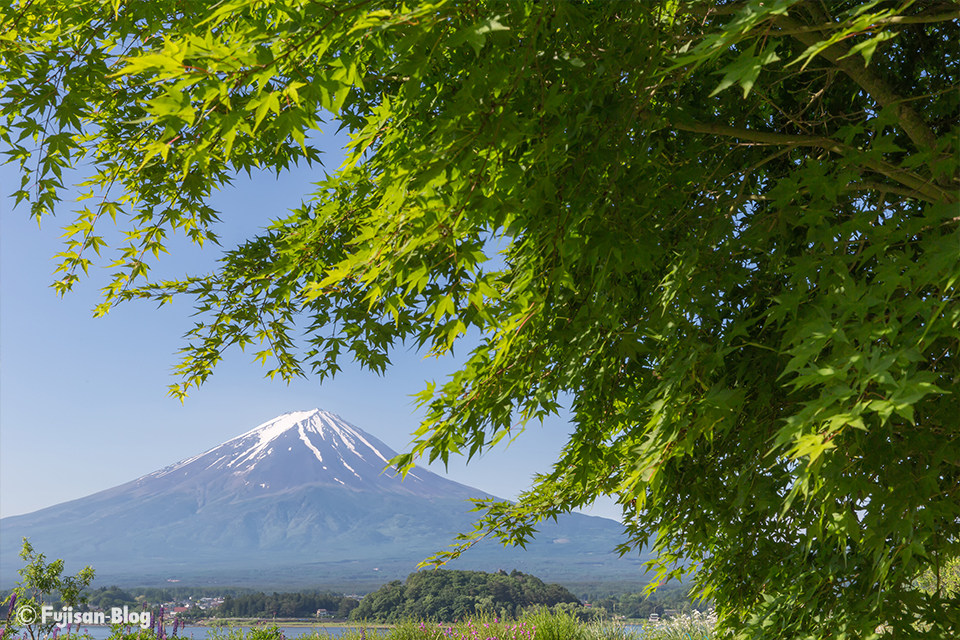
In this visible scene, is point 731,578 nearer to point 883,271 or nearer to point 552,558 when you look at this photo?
point 883,271

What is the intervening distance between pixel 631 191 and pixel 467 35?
3.97 ft

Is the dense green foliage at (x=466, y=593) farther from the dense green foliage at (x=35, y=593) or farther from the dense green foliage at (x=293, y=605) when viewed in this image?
the dense green foliage at (x=35, y=593)

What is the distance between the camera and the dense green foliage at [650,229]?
1.55 meters

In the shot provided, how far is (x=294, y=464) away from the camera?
458ft

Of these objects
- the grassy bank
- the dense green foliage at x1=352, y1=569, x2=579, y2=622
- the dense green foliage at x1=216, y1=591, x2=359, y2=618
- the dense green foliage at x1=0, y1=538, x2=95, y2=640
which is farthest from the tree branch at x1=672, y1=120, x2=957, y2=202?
the dense green foliage at x1=216, y1=591, x2=359, y2=618

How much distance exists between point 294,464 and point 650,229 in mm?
148051

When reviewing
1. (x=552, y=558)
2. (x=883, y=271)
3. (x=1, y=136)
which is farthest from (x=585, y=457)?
(x=552, y=558)

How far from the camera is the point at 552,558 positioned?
125 m

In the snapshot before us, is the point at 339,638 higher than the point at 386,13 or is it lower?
lower

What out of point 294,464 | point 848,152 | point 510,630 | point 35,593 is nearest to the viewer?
point 848,152

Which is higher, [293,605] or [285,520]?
[293,605]

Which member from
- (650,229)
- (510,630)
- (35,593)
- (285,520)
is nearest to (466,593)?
(510,630)

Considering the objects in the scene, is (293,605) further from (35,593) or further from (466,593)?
(35,593)

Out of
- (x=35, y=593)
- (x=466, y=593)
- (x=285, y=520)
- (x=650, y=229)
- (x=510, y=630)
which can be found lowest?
(x=285, y=520)
